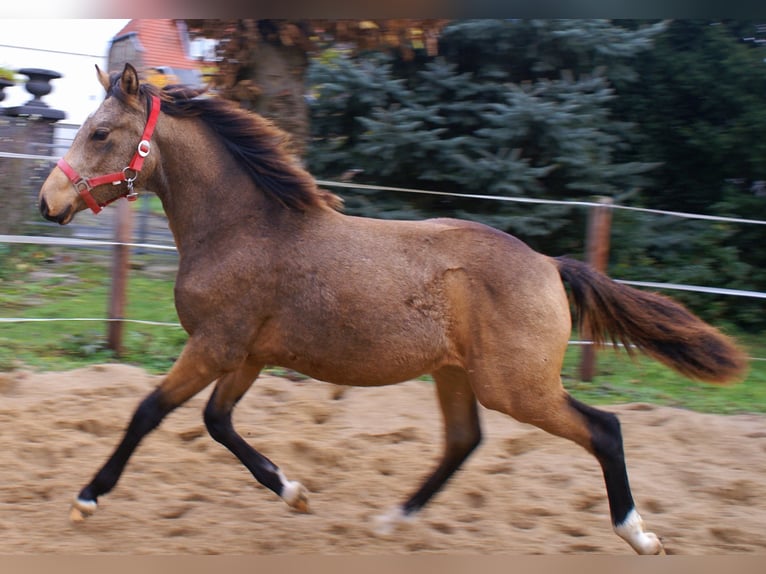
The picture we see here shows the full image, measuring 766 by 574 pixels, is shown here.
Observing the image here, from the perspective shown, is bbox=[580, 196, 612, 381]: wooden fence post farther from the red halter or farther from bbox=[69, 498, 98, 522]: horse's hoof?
bbox=[69, 498, 98, 522]: horse's hoof

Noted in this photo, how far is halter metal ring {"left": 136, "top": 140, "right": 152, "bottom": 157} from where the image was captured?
147 inches

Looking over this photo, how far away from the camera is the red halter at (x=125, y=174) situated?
12.0ft

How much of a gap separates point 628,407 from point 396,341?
2.68 meters

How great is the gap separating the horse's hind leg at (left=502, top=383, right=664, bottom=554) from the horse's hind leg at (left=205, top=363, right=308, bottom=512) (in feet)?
3.59

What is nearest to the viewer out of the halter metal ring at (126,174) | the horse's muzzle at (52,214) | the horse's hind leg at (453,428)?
the horse's muzzle at (52,214)

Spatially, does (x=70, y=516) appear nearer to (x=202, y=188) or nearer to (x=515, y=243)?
(x=202, y=188)

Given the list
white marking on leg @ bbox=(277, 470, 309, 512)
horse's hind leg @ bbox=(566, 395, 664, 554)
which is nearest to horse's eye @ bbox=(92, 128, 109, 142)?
white marking on leg @ bbox=(277, 470, 309, 512)

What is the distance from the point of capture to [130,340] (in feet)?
20.8

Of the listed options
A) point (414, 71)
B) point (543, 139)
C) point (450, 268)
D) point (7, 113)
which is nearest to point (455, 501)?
point (450, 268)

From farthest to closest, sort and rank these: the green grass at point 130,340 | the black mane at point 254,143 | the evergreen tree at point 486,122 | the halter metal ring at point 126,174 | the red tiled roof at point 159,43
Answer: the red tiled roof at point 159,43 < the evergreen tree at point 486,122 < the green grass at point 130,340 < the black mane at point 254,143 < the halter metal ring at point 126,174

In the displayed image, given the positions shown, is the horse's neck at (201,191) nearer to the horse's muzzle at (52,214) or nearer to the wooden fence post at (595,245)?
the horse's muzzle at (52,214)

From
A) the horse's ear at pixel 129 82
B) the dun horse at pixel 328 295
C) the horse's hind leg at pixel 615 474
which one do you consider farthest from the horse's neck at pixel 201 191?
the horse's hind leg at pixel 615 474

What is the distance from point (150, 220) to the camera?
7887mm

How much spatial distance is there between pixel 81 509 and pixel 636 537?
2.38m
